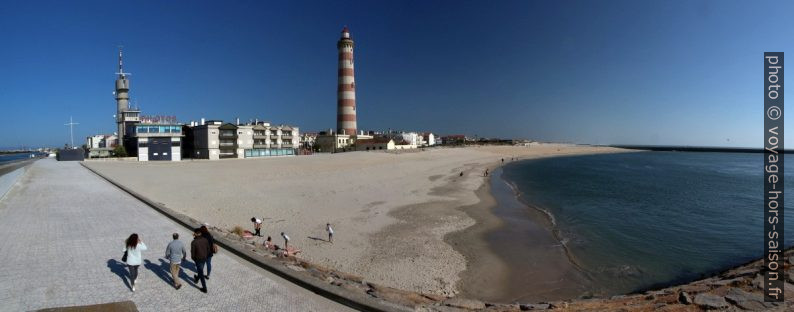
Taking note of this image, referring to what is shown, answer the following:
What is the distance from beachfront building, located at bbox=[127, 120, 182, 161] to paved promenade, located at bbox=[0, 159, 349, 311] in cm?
4759

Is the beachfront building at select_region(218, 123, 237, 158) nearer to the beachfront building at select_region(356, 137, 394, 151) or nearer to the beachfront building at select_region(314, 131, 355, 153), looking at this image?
the beachfront building at select_region(314, 131, 355, 153)

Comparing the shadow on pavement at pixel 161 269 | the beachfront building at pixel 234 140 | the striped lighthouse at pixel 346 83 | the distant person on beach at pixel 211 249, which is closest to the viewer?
the distant person on beach at pixel 211 249

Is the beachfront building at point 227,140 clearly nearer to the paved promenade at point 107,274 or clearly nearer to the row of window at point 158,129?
the row of window at point 158,129

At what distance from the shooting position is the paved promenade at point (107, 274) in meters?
5.75

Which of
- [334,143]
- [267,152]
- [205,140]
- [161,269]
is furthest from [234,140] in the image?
[161,269]

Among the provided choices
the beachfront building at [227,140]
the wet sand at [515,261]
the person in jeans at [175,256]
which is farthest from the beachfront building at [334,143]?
the person in jeans at [175,256]

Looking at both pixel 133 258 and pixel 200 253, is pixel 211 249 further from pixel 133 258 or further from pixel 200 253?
pixel 133 258

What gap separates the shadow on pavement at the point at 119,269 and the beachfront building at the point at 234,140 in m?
52.3

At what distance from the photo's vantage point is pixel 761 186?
113 feet

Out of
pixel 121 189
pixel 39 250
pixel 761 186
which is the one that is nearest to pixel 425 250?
pixel 39 250

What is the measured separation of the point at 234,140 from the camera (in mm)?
57406

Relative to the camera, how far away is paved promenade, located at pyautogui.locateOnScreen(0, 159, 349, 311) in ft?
18.9

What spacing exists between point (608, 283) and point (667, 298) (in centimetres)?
384

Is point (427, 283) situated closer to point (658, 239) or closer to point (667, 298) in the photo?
point (667, 298)
